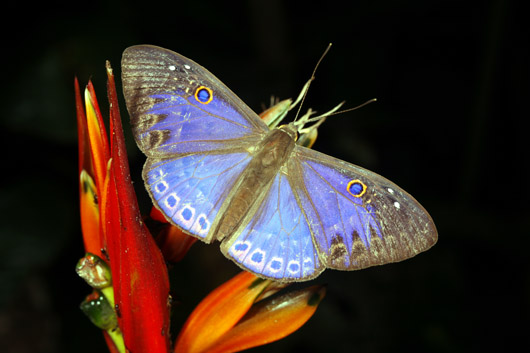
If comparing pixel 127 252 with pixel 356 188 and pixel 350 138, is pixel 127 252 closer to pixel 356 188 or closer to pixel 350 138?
pixel 356 188

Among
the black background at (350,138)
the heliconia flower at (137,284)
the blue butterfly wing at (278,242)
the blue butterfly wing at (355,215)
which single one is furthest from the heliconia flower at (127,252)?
the black background at (350,138)

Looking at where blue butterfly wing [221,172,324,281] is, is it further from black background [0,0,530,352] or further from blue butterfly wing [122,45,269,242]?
black background [0,0,530,352]

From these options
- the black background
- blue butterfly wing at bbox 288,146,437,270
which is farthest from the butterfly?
the black background

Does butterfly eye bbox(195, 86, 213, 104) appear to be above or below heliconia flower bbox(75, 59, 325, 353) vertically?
above

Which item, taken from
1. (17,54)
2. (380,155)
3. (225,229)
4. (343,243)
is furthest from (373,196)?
(380,155)

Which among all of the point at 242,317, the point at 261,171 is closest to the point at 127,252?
the point at 242,317

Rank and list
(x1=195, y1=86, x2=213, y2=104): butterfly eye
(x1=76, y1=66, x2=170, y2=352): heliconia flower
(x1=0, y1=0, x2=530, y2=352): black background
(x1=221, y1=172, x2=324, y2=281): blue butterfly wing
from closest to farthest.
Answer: (x1=76, y1=66, x2=170, y2=352): heliconia flower, (x1=221, y1=172, x2=324, y2=281): blue butterfly wing, (x1=195, y1=86, x2=213, y2=104): butterfly eye, (x1=0, y1=0, x2=530, y2=352): black background

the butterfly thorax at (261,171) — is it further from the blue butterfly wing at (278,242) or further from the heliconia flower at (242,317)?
the heliconia flower at (242,317)
